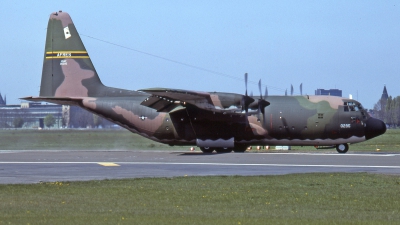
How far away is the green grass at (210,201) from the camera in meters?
13.0

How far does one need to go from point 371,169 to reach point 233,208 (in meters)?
13.4

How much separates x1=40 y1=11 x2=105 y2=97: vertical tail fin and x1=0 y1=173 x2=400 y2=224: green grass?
20368 millimetres

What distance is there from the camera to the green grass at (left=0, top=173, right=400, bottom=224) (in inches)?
514

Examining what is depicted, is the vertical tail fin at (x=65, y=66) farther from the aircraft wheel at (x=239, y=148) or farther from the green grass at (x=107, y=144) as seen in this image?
the aircraft wheel at (x=239, y=148)

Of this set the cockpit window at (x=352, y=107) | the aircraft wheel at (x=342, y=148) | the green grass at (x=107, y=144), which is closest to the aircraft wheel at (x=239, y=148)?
the aircraft wheel at (x=342, y=148)

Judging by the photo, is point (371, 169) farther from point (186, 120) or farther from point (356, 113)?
point (186, 120)

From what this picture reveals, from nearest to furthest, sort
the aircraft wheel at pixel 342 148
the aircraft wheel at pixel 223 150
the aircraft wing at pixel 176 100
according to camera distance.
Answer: the aircraft wing at pixel 176 100, the aircraft wheel at pixel 342 148, the aircraft wheel at pixel 223 150

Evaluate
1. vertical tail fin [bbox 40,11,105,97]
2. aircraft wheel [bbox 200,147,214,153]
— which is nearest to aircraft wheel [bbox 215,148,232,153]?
aircraft wheel [bbox 200,147,214,153]

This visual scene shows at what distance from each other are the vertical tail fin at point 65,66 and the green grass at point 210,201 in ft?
66.8

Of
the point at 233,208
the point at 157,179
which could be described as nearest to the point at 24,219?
the point at 233,208

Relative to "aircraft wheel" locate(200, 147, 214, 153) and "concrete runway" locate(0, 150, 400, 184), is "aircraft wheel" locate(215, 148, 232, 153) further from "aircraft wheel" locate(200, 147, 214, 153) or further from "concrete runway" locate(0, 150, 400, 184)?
"concrete runway" locate(0, 150, 400, 184)

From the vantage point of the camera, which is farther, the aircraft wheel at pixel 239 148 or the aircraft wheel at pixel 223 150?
the aircraft wheel at pixel 239 148

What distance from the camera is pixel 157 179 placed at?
2183cm

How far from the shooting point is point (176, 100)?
37.6m
